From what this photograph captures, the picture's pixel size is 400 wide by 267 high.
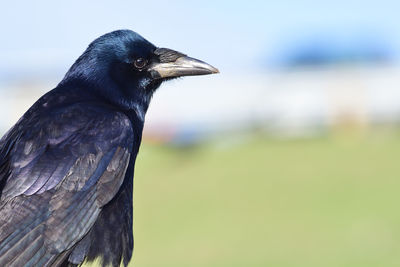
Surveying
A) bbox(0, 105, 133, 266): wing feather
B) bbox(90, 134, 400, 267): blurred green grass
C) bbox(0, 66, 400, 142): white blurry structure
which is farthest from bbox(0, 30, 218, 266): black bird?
bbox(0, 66, 400, 142): white blurry structure

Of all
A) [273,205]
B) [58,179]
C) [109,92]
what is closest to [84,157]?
[58,179]

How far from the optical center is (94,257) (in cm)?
509

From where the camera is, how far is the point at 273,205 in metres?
16.9

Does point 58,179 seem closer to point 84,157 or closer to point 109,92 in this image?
point 84,157

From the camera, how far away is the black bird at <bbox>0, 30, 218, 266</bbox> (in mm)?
4805

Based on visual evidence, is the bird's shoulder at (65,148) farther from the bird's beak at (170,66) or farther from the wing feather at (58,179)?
the bird's beak at (170,66)

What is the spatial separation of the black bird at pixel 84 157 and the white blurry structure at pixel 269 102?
21.3 m

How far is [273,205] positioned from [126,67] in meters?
11.6

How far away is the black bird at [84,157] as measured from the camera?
480 centimetres

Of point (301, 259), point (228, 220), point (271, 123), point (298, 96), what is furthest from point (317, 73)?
point (301, 259)

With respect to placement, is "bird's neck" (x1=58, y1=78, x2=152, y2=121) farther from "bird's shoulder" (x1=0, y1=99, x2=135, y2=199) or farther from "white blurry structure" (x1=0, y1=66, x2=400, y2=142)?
"white blurry structure" (x1=0, y1=66, x2=400, y2=142)

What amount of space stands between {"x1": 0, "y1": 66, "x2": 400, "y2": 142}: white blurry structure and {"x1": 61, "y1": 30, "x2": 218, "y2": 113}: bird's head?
21224 mm

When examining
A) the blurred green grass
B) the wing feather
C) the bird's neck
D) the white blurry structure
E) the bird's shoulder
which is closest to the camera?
the wing feather

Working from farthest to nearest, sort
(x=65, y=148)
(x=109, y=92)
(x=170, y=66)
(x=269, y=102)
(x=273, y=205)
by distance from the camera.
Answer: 1. (x=269, y=102)
2. (x=273, y=205)
3. (x=170, y=66)
4. (x=109, y=92)
5. (x=65, y=148)
